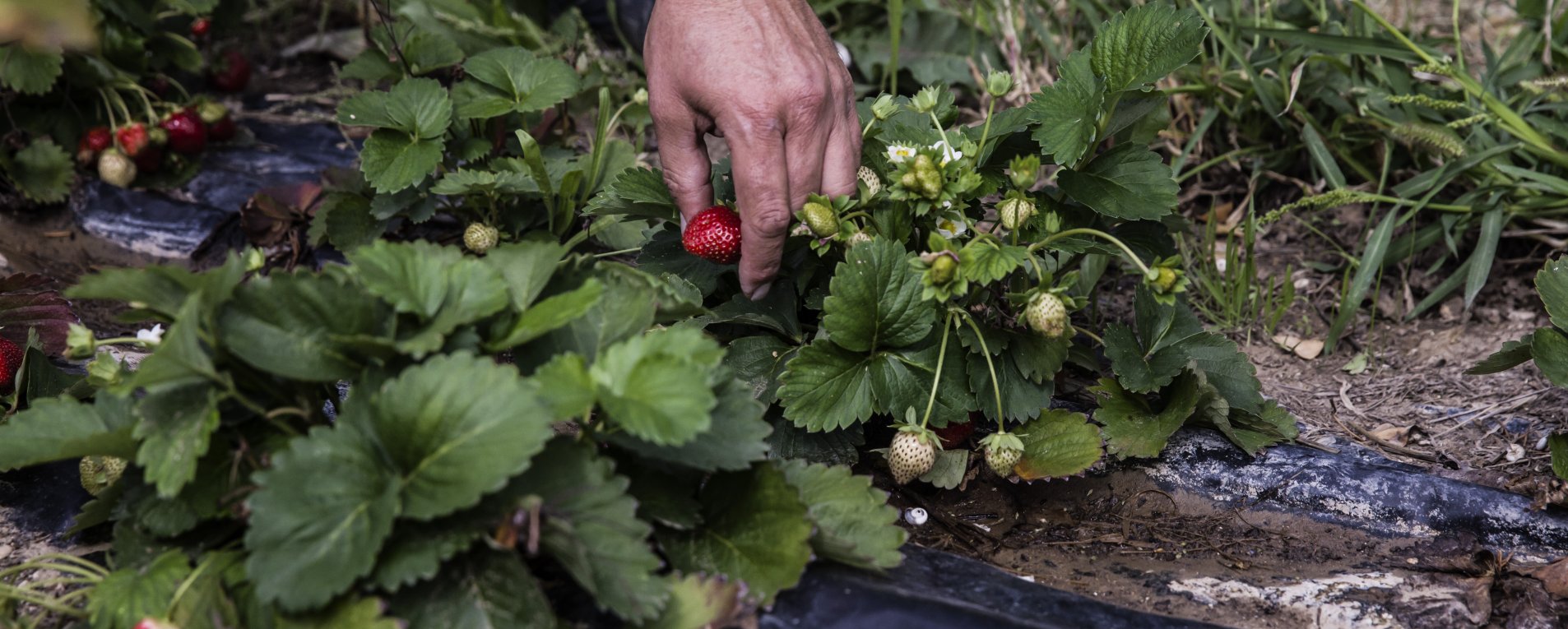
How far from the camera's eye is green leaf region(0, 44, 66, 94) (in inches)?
108

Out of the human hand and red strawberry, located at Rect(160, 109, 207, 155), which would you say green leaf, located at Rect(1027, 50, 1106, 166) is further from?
red strawberry, located at Rect(160, 109, 207, 155)

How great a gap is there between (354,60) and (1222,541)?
2178mm

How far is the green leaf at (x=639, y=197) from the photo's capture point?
76.0 inches

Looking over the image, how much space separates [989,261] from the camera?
1643 millimetres

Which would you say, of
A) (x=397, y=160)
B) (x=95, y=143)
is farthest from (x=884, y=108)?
(x=95, y=143)

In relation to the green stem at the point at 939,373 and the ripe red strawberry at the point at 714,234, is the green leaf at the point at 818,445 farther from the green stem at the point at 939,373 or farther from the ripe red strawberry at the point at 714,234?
the ripe red strawberry at the point at 714,234

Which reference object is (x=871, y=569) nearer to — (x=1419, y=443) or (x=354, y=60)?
(x=1419, y=443)

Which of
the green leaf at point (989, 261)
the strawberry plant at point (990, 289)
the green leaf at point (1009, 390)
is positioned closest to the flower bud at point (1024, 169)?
the strawberry plant at point (990, 289)

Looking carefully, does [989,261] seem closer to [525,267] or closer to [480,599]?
[525,267]

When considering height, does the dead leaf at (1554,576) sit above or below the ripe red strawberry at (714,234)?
below

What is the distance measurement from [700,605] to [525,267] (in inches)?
20.1

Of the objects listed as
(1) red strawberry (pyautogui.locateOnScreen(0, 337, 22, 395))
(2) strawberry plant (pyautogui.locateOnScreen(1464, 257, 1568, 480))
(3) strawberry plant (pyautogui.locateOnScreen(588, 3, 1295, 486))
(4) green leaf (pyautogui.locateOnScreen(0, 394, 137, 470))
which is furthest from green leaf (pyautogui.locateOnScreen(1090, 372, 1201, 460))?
(1) red strawberry (pyautogui.locateOnScreen(0, 337, 22, 395))

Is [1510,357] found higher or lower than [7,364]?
higher

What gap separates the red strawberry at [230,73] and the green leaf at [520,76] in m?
1.53
